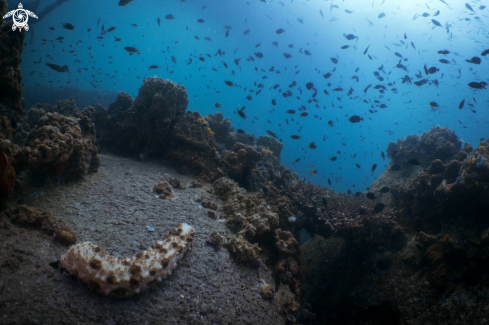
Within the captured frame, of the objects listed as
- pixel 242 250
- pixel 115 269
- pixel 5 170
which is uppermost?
pixel 5 170

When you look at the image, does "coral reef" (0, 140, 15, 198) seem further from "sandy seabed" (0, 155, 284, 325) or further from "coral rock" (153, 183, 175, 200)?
"coral rock" (153, 183, 175, 200)

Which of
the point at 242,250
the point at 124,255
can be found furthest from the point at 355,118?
the point at 124,255

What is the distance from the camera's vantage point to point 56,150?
4.94 meters

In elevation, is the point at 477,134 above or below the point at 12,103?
above

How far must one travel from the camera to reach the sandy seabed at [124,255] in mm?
2838

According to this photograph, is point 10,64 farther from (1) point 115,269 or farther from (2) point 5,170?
(1) point 115,269

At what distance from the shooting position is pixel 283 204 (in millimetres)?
7828

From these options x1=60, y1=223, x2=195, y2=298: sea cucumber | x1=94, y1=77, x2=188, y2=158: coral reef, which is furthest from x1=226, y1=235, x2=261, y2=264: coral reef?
x1=94, y1=77, x2=188, y2=158: coral reef

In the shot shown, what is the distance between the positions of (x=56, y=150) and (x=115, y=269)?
341cm

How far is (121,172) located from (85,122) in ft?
6.08

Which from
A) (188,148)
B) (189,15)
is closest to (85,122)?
(188,148)

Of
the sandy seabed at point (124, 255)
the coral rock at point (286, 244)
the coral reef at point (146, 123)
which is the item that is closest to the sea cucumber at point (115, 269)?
the sandy seabed at point (124, 255)

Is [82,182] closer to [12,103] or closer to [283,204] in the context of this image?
[12,103]

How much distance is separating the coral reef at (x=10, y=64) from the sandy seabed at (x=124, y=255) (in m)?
1.91
